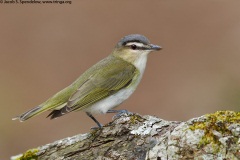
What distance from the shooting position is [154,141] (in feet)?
21.1

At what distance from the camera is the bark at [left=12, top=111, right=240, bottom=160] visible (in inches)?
233

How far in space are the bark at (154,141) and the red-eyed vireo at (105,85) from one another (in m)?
1.52

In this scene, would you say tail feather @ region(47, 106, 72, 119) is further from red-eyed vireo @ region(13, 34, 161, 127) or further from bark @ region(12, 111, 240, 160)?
bark @ region(12, 111, 240, 160)

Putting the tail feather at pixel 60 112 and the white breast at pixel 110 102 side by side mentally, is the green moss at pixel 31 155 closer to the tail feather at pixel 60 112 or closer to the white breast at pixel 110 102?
the tail feather at pixel 60 112

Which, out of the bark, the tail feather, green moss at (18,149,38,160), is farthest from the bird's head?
green moss at (18,149,38,160)

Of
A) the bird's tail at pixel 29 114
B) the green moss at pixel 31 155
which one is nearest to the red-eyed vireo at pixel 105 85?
the bird's tail at pixel 29 114

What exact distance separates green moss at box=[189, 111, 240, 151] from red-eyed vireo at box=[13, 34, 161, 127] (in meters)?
2.84

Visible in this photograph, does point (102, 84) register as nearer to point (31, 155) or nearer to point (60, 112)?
point (60, 112)

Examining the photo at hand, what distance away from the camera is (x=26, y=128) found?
17.8 m

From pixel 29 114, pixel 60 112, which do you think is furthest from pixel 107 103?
pixel 29 114

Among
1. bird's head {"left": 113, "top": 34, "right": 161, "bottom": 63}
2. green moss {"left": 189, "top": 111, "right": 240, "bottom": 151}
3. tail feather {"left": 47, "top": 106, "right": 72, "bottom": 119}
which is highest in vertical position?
bird's head {"left": 113, "top": 34, "right": 161, "bottom": 63}

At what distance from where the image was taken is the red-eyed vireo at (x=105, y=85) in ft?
29.5

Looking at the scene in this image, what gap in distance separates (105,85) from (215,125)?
3620 millimetres

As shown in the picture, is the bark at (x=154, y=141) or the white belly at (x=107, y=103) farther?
the white belly at (x=107, y=103)
